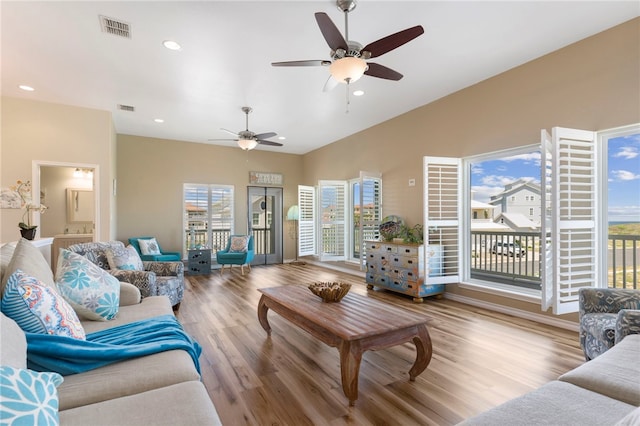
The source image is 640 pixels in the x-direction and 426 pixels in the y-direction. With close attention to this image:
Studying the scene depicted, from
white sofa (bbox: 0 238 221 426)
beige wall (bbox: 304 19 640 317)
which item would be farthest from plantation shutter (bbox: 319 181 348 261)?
white sofa (bbox: 0 238 221 426)

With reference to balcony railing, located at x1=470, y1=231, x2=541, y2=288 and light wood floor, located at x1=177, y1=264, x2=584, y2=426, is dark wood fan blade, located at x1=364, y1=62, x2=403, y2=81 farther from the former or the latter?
balcony railing, located at x1=470, y1=231, x2=541, y2=288

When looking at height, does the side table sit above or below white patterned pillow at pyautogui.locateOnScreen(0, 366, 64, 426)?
below

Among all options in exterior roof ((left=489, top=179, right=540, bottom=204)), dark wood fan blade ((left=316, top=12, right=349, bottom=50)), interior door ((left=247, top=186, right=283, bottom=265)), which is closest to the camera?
dark wood fan blade ((left=316, top=12, right=349, bottom=50))

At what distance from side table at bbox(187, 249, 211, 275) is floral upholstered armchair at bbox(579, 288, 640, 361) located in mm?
6302

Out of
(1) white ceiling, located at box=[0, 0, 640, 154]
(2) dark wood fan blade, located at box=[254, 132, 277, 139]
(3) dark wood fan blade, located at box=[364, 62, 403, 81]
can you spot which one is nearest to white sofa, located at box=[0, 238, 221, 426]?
(1) white ceiling, located at box=[0, 0, 640, 154]

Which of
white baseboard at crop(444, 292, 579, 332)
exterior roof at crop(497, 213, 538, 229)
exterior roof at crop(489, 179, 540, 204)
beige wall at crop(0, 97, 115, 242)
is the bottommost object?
white baseboard at crop(444, 292, 579, 332)

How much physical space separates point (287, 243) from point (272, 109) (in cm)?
423

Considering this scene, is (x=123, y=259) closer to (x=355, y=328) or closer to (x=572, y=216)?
(x=355, y=328)

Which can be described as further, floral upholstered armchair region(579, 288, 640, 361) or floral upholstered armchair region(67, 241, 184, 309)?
floral upholstered armchair region(67, 241, 184, 309)

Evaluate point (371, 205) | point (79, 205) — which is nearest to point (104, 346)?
point (371, 205)

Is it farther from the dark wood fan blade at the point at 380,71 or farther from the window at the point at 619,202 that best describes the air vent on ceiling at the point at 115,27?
the window at the point at 619,202

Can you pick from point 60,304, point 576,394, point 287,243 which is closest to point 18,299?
point 60,304

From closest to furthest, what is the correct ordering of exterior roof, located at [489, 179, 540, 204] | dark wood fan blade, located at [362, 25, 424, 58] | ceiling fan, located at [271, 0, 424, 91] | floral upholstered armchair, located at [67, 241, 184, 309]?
dark wood fan blade, located at [362, 25, 424, 58] < ceiling fan, located at [271, 0, 424, 91] < floral upholstered armchair, located at [67, 241, 184, 309] < exterior roof, located at [489, 179, 540, 204]

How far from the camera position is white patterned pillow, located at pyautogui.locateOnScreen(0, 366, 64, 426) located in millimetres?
830
